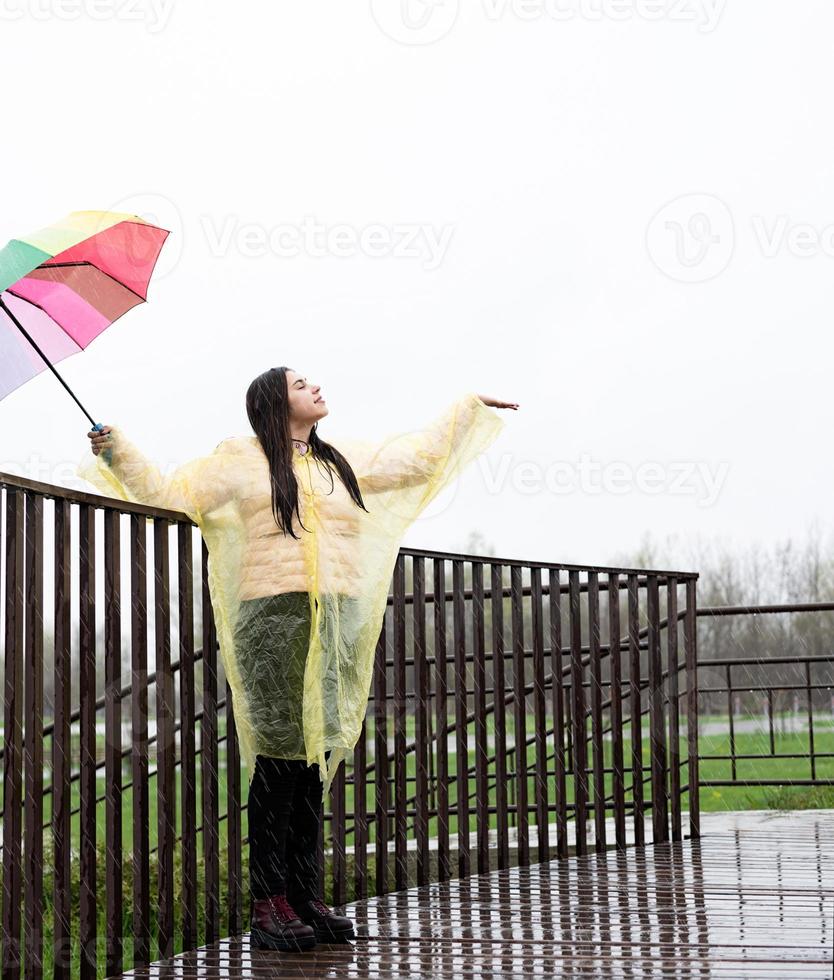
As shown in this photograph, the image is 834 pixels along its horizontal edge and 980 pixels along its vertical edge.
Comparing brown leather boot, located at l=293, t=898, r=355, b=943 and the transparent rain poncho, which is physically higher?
the transparent rain poncho

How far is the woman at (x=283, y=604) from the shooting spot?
3.20 meters

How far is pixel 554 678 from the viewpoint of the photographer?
5336 millimetres

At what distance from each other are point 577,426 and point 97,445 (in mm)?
33082

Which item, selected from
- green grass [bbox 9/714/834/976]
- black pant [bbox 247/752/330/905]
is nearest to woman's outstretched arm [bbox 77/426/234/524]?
black pant [bbox 247/752/330/905]

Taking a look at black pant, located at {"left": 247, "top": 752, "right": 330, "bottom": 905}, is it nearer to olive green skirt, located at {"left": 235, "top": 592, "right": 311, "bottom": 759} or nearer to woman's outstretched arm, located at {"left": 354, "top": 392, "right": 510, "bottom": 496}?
olive green skirt, located at {"left": 235, "top": 592, "right": 311, "bottom": 759}

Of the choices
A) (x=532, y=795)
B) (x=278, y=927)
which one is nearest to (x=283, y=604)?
(x=278, y=927)

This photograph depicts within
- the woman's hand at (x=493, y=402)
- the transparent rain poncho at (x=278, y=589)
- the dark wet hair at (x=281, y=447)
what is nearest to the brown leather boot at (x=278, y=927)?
the transparent rain poncho at (x=278, y=589)

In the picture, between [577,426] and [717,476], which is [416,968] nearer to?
[717,476]

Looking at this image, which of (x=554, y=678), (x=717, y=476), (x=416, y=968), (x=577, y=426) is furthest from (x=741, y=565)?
(x=416, y=968)

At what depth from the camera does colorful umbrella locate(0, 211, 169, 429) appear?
340 cm

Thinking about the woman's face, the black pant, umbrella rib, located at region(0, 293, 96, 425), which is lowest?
the black pant

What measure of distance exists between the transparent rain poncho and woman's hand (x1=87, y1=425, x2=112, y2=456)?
2 cm

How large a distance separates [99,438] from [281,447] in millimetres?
477

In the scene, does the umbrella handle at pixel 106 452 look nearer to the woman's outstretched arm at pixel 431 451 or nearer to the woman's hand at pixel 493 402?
the woman's outstretched arm at pixel 431 451
